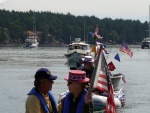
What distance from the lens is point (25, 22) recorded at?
18712 centimetres

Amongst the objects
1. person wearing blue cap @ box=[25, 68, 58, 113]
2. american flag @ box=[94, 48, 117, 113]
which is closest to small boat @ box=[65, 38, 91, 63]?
american flag @ box=[94, 48, 117, 113]

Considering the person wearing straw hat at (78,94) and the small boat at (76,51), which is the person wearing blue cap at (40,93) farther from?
the small boat at (76,51)

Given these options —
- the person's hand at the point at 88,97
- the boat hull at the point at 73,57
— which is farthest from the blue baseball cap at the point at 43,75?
the boat hull at the point at 73,57

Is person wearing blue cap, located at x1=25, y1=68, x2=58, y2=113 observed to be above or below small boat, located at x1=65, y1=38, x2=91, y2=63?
above

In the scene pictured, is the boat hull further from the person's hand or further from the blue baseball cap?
the person's hand

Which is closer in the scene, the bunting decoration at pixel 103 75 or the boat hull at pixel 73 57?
the bunting decoration at pixel 103 75

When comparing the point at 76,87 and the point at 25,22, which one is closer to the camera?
the point at 76,87

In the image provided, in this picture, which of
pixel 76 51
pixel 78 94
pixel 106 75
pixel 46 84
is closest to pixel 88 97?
pixel 78 94

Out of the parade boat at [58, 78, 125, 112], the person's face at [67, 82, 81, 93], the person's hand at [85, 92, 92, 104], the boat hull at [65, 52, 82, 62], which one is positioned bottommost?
the boat hull at [65, 52, 82, 62]

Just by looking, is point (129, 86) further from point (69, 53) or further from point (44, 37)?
point (44, 37)

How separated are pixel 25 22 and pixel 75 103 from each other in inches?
7163

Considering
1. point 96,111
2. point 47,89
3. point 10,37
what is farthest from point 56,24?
point 47,89

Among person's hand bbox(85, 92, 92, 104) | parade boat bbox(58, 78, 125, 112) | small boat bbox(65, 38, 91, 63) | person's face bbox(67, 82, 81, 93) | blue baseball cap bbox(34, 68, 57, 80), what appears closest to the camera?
person's hand bbox(85, 92, 92, 104)

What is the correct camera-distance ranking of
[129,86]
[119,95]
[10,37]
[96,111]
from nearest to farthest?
1. [96,111]
2. [119,95]
3. [129,86]
4. [10,37]
